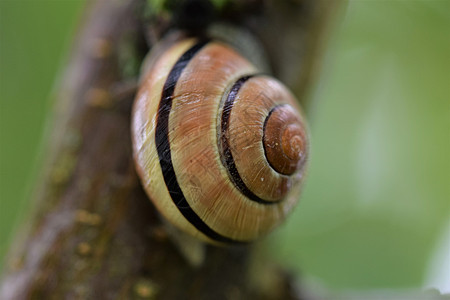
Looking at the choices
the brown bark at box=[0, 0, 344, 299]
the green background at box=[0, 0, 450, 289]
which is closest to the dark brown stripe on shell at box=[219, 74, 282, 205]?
the brown bark at box=[0, 0, 344, 299]

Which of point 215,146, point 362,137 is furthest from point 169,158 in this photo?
point 362,137

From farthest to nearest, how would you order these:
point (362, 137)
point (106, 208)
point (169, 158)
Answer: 1. point (362, 137)
2. point (106, 208)
3. point (169, 158)

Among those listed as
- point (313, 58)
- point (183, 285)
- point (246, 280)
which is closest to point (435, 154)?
point (313, 58)

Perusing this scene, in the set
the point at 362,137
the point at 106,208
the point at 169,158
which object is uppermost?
the point at 169,158

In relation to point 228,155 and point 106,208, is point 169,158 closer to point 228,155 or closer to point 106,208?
point 228,155

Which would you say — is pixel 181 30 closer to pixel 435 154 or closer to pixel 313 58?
pixel 313 58

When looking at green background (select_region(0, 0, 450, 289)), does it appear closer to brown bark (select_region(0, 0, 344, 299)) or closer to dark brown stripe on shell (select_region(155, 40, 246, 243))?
brown bark (select_region(0, 0, 344, 299))
